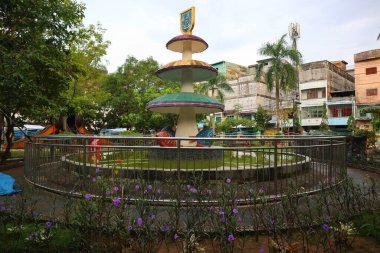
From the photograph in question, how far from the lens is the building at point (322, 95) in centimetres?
4347

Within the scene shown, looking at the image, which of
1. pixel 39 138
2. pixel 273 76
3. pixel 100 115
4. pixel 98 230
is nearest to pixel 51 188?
pixel 39 138

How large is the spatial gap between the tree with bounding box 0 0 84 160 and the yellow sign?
461 centimetres

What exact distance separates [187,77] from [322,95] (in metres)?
41.1

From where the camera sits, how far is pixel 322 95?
4578 cm

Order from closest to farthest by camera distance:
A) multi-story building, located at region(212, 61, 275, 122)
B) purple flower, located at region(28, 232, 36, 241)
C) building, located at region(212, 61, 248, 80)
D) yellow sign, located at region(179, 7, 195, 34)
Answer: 1. purple flower, located at region(28, 232, 36, 241)
2. yellow sign, located at region(179, 7, 195, 34)
3. multi-story building, located at region(212, 61, 275, 122)
4. building, located at region(212, 61, 248, 80)

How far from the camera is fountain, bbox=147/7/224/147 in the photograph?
10.1 meters

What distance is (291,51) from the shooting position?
32344mm

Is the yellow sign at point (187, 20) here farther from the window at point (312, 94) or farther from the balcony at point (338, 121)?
the window at point (312, 94)

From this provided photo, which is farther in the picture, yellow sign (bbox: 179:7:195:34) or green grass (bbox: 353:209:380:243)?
yellow sign (bbox: 179:7:195:34)

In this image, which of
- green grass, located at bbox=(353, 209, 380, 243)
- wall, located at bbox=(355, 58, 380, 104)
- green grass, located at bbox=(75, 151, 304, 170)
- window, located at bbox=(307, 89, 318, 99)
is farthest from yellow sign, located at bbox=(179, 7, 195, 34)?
window, located at bbox=(307, 89, 318, 99)

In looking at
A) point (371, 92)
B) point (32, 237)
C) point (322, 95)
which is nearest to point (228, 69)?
point (322, 95)

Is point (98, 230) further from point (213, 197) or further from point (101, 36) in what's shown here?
point (101, 36)

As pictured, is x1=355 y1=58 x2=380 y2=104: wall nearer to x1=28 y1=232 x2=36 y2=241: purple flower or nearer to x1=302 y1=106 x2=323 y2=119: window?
x1=302 y1=106 x2=323 y2=119: window

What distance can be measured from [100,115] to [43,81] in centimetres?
3356
